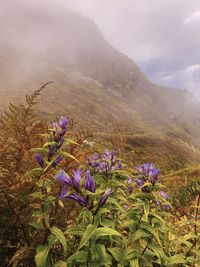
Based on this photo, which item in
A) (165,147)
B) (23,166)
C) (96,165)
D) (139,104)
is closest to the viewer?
(23,166)

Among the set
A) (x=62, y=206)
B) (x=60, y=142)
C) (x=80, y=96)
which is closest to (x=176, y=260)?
(x=62, y=206)

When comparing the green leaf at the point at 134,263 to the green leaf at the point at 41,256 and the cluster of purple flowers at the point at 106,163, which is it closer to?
the green leaf at the point at 41,256

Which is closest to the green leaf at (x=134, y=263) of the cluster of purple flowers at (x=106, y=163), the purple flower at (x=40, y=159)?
the cluster of purple flowers at (x=106, y=163)

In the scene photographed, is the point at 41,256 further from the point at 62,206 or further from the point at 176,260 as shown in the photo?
the point at 176,260

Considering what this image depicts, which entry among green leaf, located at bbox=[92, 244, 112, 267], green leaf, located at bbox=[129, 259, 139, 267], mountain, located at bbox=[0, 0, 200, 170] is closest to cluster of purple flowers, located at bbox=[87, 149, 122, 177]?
green leaf, located at bbox=[129, 259, 139, 267]

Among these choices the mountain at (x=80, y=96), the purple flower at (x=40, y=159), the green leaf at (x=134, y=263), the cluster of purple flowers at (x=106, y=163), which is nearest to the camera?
the green leaf at (x=134, y=263)

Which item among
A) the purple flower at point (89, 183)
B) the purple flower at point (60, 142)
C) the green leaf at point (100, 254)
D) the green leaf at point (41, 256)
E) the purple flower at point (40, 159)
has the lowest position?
the green leaf at point (41, 256)

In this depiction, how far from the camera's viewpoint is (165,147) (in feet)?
299

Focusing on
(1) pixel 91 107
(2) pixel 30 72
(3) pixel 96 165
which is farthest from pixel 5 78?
(3) pixel 96 165

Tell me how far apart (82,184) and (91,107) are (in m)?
129

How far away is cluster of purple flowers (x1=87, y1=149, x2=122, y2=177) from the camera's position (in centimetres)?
380

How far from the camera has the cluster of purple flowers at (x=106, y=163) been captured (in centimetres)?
380

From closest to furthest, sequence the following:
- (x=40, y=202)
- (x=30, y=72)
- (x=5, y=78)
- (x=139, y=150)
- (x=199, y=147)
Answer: (x=40, y=202), (x=139, y=150), (x=5, y=78), (x=30, y=72), (x=199, y=147)

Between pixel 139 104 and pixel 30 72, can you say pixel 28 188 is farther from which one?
pixel 139 104
